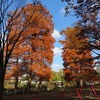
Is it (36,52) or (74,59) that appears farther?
(74,59)

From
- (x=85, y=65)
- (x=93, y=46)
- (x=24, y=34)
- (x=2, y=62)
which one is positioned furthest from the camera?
(x=85, y=65)

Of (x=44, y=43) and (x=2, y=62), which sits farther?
(x=44, y=43)

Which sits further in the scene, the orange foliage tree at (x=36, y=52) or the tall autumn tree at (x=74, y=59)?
the tall autumn tree at (x=74, y=59)

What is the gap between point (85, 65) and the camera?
43594 millimetres

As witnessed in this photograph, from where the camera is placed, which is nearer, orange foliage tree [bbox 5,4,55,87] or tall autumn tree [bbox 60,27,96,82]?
orange foliage tree [bbox 5,4,55,87]

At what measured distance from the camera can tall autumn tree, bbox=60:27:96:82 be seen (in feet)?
140

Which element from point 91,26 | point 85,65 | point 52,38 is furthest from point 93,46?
point 85,65

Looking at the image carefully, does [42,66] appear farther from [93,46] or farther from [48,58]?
[93,46]

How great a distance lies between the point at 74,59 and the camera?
149 feet

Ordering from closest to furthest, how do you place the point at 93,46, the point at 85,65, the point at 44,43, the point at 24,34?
the point at 93,46 < the point at 24,34 < the point at 44,43 < the point at 85,65

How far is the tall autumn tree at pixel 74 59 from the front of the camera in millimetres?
42594

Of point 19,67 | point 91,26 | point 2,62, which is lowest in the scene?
point 2,62

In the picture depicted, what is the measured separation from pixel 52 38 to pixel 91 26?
34.8ft

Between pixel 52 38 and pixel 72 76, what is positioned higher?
pixel 52 38
